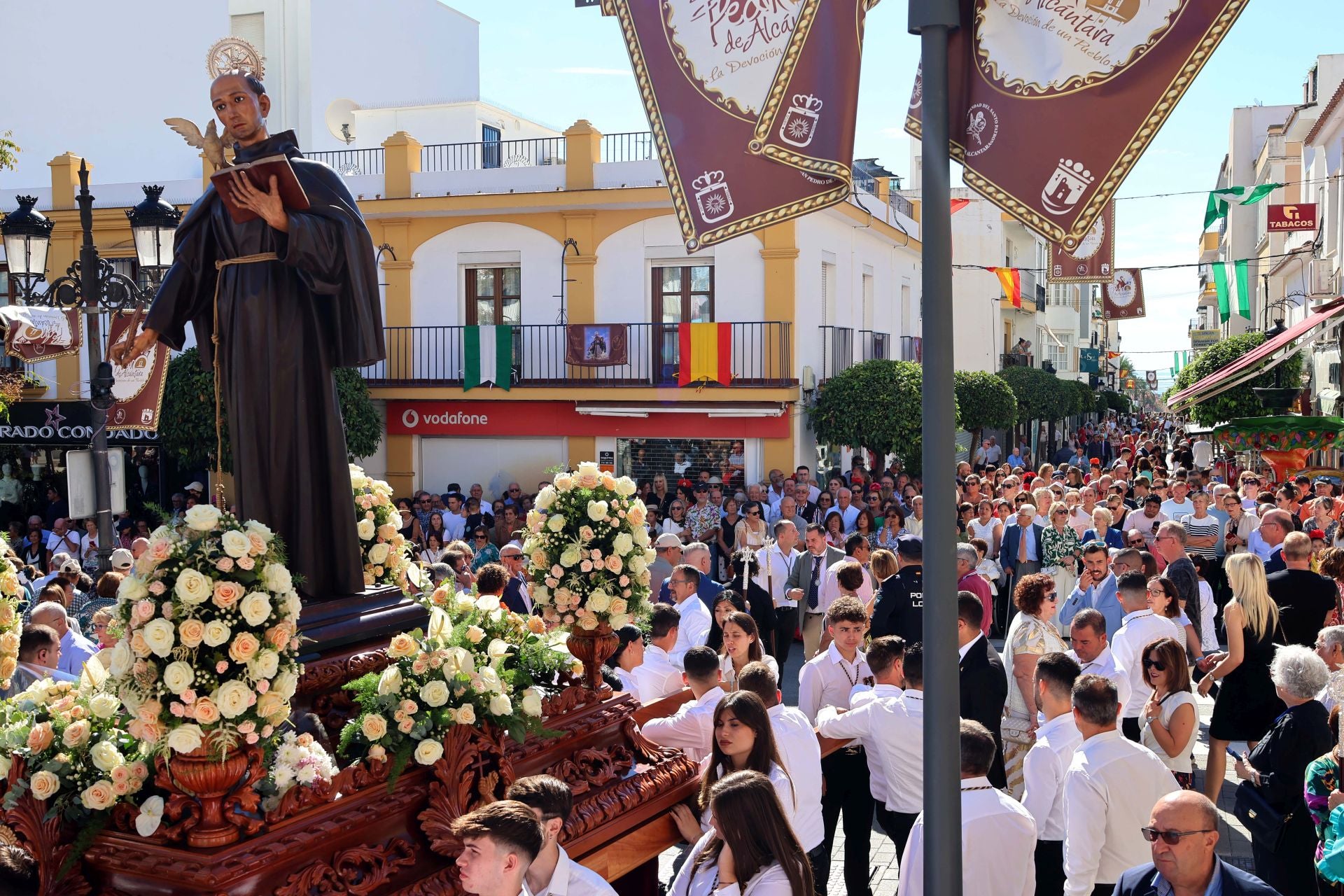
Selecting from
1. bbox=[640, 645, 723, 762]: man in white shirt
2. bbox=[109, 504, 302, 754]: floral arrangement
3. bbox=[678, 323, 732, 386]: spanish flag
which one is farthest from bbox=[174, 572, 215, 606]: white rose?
bbox=[678, 323, 732, 386]: spanish flag

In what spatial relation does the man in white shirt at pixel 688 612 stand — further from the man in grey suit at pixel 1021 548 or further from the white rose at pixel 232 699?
the man in grey suit at pixel 1021 548

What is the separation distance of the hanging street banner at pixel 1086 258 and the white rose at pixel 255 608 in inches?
101

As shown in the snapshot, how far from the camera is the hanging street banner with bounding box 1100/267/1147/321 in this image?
76.5 feet

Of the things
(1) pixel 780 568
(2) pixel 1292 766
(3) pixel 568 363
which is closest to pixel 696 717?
(2) pixel 1292 766

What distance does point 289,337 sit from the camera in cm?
508

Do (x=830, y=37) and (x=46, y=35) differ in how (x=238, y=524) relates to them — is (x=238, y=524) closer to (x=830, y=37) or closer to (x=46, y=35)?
(x=830, y=37)

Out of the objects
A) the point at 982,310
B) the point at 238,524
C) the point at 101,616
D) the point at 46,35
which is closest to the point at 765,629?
the point at 101,616

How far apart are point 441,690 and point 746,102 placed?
2.36 metres

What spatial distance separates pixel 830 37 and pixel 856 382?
1791cm

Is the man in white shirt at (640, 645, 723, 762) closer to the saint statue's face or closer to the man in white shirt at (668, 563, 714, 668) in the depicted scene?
the man in white shirt at (668, 563, 714, 668)

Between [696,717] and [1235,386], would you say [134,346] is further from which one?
[1235,386]

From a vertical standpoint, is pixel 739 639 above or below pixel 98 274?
below

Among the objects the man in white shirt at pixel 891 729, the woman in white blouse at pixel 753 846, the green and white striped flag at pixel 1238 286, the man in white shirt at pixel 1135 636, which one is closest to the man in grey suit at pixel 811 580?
the man in white shirt at pixel 1135 636

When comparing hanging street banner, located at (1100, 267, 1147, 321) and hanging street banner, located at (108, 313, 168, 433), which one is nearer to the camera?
hanging street banner, located at (108, 313, 168, 433)
